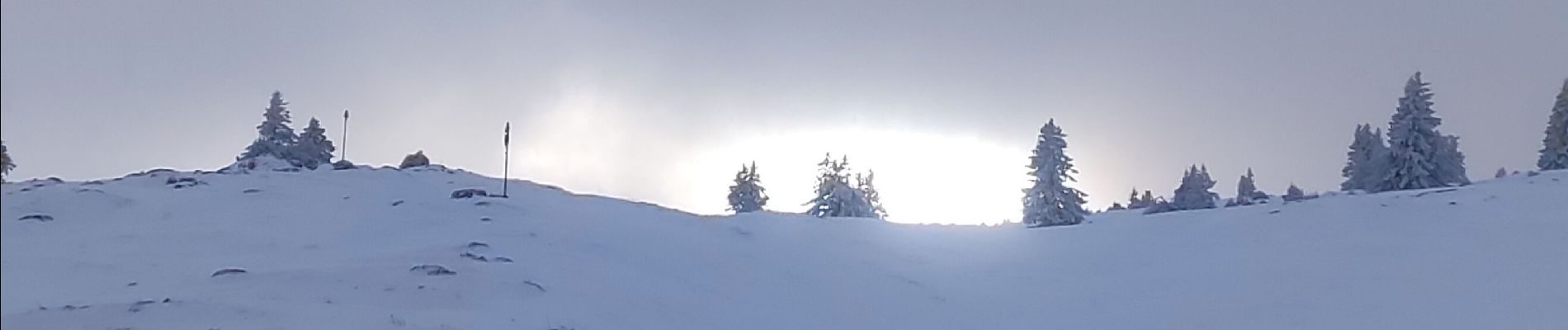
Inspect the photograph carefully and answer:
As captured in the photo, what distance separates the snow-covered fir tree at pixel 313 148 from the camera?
179 feet

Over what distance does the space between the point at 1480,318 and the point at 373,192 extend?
91.8ft

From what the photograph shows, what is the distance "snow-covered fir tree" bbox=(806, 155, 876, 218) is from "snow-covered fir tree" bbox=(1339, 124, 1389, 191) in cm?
2170

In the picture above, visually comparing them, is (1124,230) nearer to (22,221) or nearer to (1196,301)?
(1196,301)

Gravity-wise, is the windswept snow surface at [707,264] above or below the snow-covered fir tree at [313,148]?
below

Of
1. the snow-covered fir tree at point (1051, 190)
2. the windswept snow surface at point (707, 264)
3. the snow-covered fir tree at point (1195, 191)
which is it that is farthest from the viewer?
the snow-covered fir tree at point (1195, 191)

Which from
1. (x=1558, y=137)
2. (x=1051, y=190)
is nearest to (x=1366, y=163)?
(x=1558, y=137)

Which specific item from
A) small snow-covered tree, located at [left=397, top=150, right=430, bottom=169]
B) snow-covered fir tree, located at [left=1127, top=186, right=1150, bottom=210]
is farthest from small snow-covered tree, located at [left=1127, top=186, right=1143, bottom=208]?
small snow-covered tree, located at [left=397, top=150, right=430, bottom=169]

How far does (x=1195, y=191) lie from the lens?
74.9m

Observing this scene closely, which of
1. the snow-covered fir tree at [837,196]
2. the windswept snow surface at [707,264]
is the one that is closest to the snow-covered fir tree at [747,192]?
the snow-covered fir tree at [837,196]

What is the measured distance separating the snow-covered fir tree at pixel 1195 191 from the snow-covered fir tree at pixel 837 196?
66.4 ft

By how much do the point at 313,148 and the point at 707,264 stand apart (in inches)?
1365

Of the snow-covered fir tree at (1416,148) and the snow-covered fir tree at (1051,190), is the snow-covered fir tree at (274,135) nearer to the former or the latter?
the snow-covered fir tree at (1051,190)

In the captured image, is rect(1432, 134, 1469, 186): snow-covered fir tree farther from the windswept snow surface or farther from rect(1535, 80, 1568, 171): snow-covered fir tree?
the windswept snow surface

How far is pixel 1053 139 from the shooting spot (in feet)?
165
